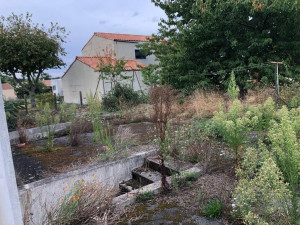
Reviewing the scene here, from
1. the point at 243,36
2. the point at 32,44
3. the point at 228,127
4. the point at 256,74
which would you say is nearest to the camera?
the point at 228,127

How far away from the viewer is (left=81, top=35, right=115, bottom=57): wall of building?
21.2m

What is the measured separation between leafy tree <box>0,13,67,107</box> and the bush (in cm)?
501

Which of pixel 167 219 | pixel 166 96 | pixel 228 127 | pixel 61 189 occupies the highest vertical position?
pixel 166 96

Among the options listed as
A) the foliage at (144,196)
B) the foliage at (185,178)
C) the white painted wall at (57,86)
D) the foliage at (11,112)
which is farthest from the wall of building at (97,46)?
the foliage at (144,196)

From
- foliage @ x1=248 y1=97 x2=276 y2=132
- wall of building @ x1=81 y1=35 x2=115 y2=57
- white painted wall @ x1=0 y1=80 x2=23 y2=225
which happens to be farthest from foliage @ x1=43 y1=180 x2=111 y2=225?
wall of building @ x1=81 y1=35 x2=115 y2=57

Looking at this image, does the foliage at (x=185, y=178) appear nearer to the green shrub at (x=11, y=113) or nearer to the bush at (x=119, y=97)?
the green shrub at (x=11, y=113)

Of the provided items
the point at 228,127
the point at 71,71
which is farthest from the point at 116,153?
the point at 71,71

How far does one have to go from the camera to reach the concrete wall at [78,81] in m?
17.5

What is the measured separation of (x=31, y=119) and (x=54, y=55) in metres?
7.45

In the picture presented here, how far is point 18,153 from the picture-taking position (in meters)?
5.40

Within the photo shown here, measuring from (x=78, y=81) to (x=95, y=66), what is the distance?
279 cm

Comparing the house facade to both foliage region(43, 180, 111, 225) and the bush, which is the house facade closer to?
the bush

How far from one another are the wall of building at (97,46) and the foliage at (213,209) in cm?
1939

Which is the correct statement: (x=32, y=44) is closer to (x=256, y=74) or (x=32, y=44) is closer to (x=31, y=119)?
(x=31, y=119)
